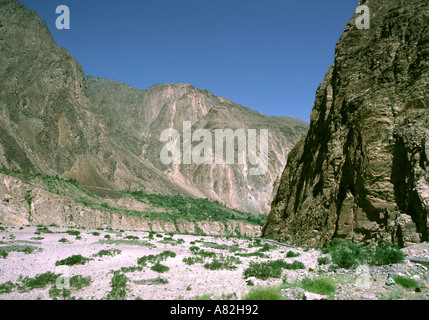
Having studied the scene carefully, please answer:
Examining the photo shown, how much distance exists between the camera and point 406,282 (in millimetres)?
8062

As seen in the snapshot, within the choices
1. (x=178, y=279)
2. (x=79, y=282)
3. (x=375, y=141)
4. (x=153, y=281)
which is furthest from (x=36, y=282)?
(x=375, y=141)

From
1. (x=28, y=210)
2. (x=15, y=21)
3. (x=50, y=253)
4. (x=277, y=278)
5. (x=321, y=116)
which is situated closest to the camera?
(x=277, y=278)

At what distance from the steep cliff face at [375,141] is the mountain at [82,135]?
43333mm

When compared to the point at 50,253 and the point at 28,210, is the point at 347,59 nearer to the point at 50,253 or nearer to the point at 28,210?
the point at 50,253

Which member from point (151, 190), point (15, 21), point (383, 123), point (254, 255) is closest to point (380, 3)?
point (383, 123)

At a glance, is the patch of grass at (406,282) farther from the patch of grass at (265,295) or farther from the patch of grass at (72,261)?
the patch of grass at (72,261)

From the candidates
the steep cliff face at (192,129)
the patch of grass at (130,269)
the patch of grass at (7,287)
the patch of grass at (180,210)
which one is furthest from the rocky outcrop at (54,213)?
the steep cliff face at (192,129)

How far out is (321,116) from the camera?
28344 millimetres

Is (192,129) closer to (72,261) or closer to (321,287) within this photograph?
(72,261)

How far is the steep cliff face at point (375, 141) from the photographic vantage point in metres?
16.1

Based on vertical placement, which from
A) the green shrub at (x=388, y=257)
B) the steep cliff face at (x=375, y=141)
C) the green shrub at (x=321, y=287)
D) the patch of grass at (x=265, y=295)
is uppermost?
the steep cliff face at (x=375, y=141)

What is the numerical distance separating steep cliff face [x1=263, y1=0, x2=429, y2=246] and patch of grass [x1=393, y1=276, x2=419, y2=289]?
7.26 metres

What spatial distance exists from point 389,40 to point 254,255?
16.7 m

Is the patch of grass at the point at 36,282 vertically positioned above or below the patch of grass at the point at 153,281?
above
